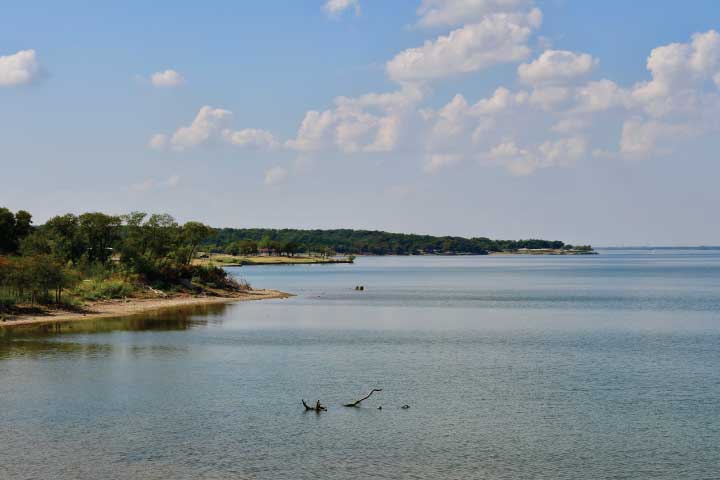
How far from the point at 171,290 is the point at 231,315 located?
82.8 ft

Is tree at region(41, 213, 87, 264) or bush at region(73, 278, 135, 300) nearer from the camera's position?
bush at region(73, 278, 135, 300)

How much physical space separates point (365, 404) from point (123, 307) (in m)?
66.0

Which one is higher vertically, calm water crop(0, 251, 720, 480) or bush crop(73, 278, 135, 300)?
bush crop(73, 278, 135, 300)

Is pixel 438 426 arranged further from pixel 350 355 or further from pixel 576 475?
pixel 350 355

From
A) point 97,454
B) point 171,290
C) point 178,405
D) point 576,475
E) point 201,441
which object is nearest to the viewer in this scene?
point 576,475

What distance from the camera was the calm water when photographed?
3244 centimetres

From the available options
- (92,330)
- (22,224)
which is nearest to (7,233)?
(22,224)

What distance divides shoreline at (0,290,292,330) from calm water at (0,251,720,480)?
6259 millimetres

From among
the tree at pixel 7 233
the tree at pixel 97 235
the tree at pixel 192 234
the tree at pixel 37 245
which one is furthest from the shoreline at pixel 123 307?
the tree at pixel 7 233

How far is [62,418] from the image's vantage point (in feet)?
129

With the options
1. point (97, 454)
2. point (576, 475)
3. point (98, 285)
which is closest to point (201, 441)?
point (97, 454)

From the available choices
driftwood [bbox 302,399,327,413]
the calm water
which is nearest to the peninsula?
the calm water

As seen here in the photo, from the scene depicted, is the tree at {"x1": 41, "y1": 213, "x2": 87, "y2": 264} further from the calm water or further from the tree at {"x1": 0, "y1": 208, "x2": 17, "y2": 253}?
the calm water

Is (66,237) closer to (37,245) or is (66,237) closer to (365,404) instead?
(37,245)
